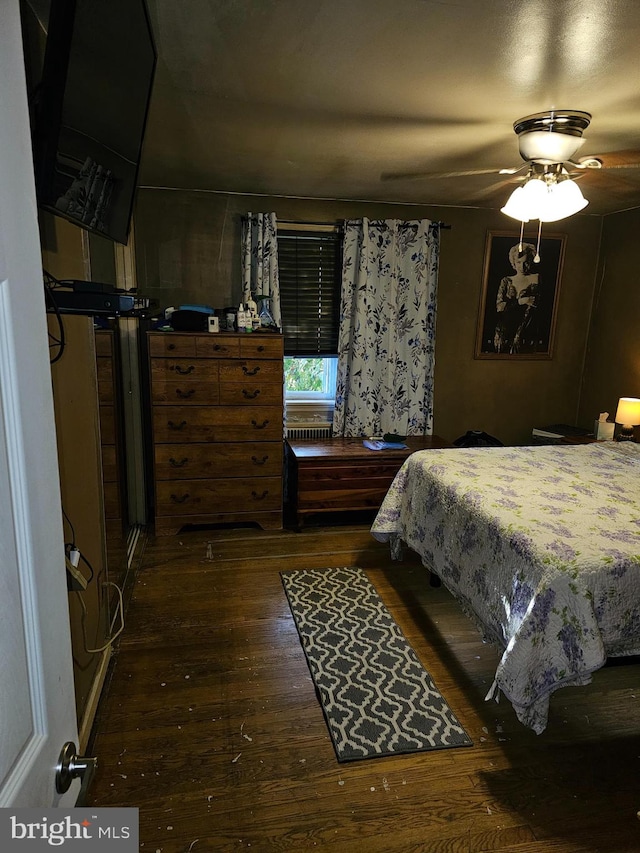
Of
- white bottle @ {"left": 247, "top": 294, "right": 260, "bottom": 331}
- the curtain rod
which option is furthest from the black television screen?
the curtain rod

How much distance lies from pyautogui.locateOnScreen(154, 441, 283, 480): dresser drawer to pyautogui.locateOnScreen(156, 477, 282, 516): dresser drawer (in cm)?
5

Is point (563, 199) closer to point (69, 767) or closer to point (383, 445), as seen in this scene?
point (383, 445)

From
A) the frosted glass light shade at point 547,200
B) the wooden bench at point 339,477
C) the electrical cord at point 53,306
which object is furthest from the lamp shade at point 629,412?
the electrical cord at point 53,306

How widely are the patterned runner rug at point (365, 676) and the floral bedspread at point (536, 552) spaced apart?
1.17 feet

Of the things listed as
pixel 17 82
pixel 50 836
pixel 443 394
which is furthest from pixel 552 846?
pixel 443 394

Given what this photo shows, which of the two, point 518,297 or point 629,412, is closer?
point 629,412

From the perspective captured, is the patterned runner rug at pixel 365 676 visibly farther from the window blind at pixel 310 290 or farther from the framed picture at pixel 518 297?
the framed picture at pixel 518 297

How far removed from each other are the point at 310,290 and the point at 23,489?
3.54 m

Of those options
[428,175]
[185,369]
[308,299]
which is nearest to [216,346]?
[185,369]

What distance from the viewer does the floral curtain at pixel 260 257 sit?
3.71 metres

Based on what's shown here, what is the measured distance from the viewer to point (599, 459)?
9.59ft

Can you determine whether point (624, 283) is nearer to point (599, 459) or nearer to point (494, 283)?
point (494, 283)

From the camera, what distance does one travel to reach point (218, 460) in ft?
11.6

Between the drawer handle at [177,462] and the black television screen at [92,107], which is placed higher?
the black television screen at [92,107]
